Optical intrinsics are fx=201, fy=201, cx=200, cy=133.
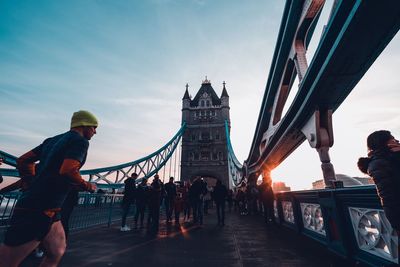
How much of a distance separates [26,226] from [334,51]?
13.9 feet

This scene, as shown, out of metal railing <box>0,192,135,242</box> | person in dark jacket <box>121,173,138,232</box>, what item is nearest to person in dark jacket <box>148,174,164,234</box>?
person in dark jacket <box>121,173,138,232</box>

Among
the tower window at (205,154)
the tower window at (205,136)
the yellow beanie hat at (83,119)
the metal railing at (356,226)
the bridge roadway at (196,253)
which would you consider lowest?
the bridge roadway at (196,253)

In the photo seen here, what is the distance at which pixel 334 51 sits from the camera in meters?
3.26

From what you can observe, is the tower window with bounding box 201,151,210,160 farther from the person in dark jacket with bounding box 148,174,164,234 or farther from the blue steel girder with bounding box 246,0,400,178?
the person in dark jacket with bounding box 148,174,164,234

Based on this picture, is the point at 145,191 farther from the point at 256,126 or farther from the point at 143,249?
the point at 256,126

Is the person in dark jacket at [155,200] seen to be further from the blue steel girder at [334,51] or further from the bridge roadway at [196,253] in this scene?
the blue steel girder at [334,51]

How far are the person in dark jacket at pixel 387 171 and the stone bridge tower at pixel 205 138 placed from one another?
3427 centimetres

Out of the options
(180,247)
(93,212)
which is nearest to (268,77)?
(180,247)

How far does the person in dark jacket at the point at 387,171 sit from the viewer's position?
1.54 metres

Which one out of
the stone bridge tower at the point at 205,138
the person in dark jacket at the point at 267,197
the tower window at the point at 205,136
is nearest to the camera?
the person in dark jacket at the point at 267,197

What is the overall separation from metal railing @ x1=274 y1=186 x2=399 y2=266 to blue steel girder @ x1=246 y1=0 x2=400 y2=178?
→ 2.12m

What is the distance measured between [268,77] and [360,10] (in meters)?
5.75

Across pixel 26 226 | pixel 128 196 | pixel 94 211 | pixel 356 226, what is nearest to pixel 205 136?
pixel 94 211

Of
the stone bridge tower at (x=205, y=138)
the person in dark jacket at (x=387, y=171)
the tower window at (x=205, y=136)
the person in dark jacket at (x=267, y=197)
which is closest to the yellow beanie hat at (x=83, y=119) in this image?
the person in dark jacket at (x=387, y=171)
